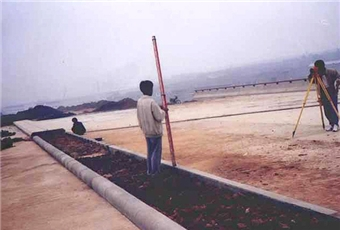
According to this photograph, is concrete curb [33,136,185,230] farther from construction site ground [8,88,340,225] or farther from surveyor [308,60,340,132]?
surveyor [308,60,340,132]

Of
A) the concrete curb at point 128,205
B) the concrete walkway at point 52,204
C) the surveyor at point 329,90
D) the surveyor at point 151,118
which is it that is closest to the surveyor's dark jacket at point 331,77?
the surveyor at point 329,90

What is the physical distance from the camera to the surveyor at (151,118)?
6243mm

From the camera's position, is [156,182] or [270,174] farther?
[156,182]

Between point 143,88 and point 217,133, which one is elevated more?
point 143,88

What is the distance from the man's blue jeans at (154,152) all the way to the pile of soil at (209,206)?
189 mm

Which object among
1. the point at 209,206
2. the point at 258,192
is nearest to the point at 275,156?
the point at 258,192

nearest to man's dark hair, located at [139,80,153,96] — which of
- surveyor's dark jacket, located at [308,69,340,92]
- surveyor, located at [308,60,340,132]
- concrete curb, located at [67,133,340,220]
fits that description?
concrete curb, located at [67,133,340,220]

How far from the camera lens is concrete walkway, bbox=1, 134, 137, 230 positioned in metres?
5.13

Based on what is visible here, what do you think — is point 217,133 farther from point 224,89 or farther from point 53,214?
point 224,89

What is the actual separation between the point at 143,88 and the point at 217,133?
20.3 ft

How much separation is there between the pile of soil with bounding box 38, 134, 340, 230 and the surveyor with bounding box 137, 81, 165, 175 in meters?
0.52

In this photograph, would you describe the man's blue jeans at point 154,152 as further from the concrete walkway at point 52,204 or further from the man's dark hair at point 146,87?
the concrete walkway at point 52,204

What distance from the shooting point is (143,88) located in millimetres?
6320

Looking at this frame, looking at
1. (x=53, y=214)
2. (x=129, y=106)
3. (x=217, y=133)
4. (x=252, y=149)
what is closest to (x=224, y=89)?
(x=129, y=106)
